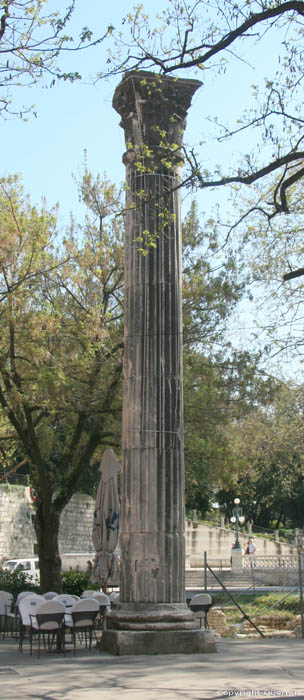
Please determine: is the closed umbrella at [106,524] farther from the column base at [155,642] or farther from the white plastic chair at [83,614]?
the column base at [155,642]

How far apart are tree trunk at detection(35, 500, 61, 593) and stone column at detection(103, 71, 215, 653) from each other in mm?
5579

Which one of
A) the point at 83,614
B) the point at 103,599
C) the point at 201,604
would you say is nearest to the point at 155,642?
the point at 83,614

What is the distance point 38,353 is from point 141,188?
14.2 feet

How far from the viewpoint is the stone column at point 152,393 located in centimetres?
1016

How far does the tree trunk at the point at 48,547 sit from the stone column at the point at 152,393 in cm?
558

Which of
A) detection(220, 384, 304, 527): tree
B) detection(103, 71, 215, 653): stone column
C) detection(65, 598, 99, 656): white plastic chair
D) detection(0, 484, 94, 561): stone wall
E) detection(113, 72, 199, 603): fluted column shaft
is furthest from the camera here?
detection(0, 484, 94, 561): stone wall

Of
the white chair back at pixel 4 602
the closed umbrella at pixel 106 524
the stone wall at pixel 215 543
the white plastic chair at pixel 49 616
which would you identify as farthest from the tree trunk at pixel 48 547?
the stone wall at pixel 215 543

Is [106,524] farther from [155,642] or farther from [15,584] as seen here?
[15,584]

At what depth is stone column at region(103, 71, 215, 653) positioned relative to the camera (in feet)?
33.3

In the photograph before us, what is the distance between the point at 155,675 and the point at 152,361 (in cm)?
429

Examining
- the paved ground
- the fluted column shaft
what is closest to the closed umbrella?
the paved ground

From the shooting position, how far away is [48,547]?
1580 centimetres

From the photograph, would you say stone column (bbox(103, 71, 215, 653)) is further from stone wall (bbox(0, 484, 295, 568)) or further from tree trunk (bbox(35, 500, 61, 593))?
stone wall (bbox(0, 484, 295, 568))

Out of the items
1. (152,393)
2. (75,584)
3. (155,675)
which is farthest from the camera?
(75,584)
